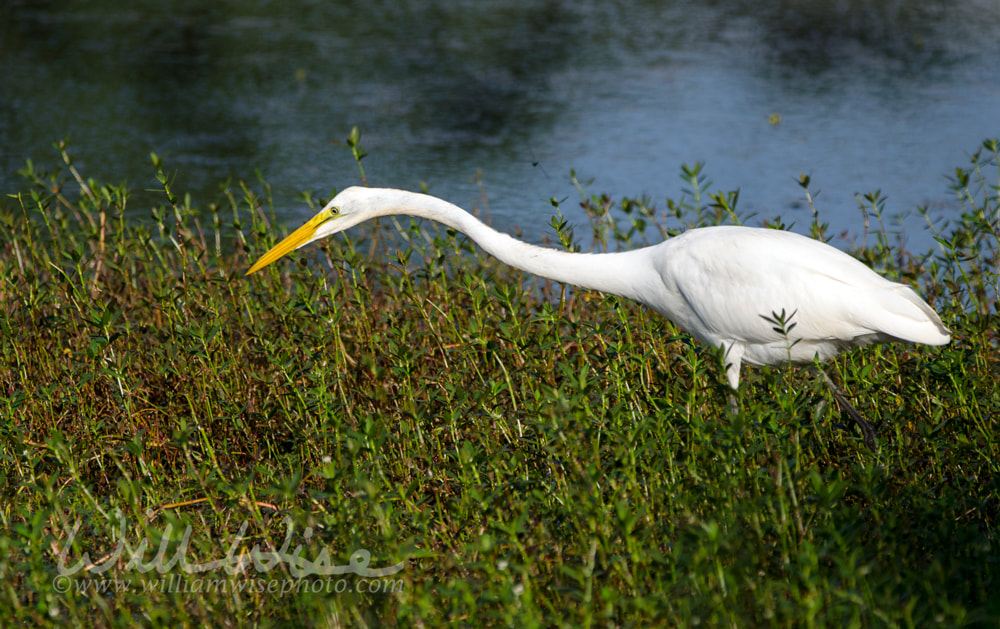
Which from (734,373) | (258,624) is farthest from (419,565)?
(734,373)

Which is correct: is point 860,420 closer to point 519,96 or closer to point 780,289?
point 780,289

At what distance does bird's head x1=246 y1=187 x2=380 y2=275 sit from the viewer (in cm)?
437

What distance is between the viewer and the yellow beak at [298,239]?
175 inches

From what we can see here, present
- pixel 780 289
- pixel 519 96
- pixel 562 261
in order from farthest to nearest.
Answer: pixel 519 96, pixel 562 261, pixel 780 289

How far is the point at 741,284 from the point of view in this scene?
4.05m

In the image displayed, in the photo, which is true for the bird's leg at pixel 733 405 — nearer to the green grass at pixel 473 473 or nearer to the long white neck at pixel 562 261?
the green grass at pixel 473 473

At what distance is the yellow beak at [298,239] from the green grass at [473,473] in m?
0.23

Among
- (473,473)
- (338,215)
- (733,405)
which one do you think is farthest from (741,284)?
(338,215)

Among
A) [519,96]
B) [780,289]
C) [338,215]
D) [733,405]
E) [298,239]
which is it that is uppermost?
[338,215]

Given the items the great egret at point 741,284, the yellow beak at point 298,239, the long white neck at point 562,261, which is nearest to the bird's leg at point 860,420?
the great egret at point 741,284

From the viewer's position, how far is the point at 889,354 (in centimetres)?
474

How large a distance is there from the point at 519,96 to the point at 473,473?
820 centimetres

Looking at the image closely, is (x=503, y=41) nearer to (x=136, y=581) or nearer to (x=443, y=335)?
(x=443, y=335)

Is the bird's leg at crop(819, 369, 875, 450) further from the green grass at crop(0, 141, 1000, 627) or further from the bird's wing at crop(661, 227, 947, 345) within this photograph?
the bird's wing at crop(661, 227, 947, 345)
